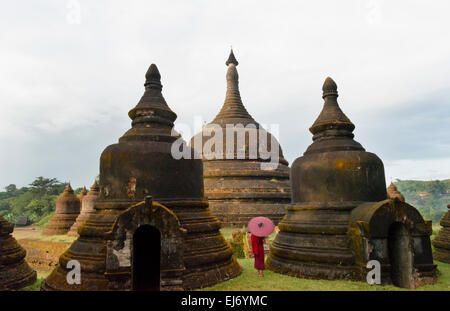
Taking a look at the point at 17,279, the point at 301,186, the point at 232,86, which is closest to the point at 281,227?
the point at 301,186

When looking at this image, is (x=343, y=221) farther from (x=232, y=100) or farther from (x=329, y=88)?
(x=232, y=100)

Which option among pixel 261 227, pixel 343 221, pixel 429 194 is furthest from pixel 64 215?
pixel 429 194

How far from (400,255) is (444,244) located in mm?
4809

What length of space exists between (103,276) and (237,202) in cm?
1129

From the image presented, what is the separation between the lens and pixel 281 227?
30.9 feet

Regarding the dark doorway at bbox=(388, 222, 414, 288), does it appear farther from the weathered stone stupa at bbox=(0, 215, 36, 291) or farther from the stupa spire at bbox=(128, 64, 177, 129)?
the weathered stone stupa at bbox=(0, 215, 36, 291)

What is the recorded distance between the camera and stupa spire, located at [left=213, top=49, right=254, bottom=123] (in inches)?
842

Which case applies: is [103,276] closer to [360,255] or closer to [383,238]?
[360,255]

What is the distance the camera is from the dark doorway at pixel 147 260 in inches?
291

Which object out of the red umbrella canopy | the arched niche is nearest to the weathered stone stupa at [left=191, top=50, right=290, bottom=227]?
the red umbrella canopy

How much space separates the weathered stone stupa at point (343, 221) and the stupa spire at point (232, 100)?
11.6 m

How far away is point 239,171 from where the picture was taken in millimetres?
18516
